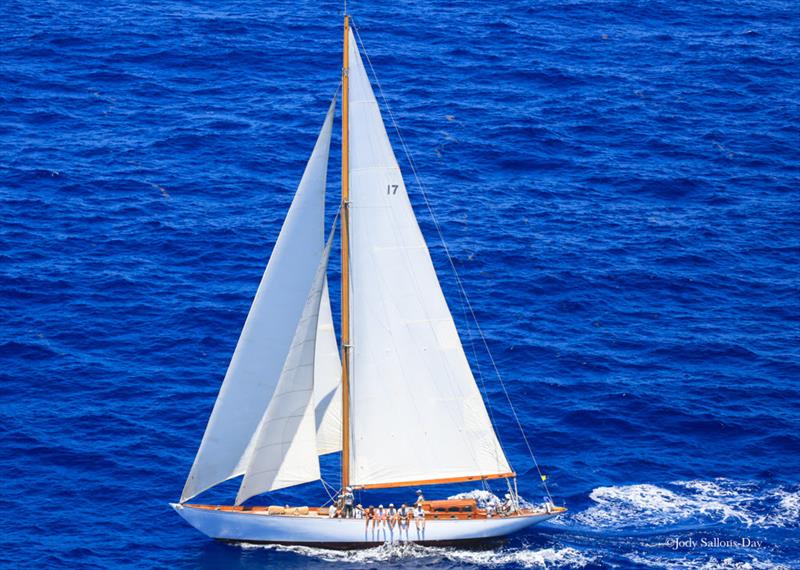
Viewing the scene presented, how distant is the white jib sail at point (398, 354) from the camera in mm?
68812

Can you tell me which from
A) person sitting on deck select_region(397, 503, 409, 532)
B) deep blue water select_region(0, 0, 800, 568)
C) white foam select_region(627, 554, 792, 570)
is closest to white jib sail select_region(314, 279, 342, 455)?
person sitting on deck select_region(397, 503, 409, 532)

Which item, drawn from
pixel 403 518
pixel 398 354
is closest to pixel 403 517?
pixel 403 518

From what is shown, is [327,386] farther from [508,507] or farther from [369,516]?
[508,507]

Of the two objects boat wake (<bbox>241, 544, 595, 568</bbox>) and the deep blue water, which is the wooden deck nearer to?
boat wake (<bbox>241, 544, 595, 568</bbox>)

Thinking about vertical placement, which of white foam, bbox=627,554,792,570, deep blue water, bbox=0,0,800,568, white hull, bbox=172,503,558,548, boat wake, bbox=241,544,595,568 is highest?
deep blue water, bbox=0,0,800,568

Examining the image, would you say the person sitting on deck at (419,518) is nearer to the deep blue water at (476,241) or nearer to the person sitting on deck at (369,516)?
the deep blue water at (476,241)

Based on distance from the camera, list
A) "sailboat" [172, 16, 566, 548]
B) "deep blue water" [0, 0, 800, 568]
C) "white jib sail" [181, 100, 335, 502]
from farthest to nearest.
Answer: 1. "deep blue water" [0, 0, 800, 568]
2. "sailboat" [172, 16, 566, 548]
3. "white jib sail" [181, 100, 335, 502]

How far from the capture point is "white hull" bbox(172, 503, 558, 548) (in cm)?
7119

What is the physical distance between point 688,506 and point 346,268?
79.8 ft

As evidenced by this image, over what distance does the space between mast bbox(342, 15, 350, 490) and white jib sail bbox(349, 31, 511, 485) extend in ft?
0.94

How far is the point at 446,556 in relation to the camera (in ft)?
236

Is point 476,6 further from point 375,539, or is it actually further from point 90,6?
point 375,539

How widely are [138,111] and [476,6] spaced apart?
132 feet

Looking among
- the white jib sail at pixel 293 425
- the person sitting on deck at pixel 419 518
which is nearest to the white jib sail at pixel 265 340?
the white jib sail at pixel 293 425
